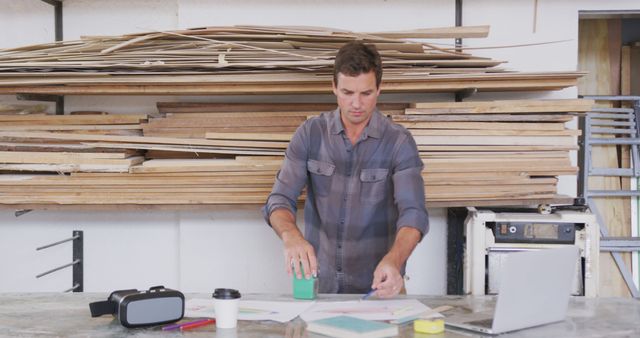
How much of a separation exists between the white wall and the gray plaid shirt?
72 centimetres

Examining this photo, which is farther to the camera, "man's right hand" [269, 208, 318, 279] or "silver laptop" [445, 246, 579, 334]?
"man's right hand" [269, 208, 318, 279]

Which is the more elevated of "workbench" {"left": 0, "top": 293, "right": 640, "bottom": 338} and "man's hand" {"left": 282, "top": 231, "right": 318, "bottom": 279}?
"man's hand" {"left": 282, "top": 231, "right": 318, "bottom": 279}

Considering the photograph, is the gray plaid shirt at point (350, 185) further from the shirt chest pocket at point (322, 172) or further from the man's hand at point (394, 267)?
the man's hand at point (394, 267)

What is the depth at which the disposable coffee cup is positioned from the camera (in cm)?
196

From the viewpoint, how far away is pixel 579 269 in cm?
332

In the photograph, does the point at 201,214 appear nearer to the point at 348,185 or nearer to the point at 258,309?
the point at 348,185

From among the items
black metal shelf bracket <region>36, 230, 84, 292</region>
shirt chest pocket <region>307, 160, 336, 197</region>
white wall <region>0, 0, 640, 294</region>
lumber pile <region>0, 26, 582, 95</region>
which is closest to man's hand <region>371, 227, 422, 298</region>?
shirt chest pocket <region>307, 160, 336, 197</region>

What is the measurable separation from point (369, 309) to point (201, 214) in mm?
1714

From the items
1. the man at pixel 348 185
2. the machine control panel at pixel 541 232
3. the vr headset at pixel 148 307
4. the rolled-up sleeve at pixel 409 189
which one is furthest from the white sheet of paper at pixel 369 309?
the machine control panel at pixel 541 232

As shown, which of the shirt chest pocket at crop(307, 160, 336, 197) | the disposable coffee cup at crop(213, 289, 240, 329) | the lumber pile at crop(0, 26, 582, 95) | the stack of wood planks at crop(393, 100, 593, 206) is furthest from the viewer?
the stack of wood planks at crop(393, 100, 593, 206)

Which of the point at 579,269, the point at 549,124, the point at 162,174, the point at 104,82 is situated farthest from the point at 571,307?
the point at 104,82

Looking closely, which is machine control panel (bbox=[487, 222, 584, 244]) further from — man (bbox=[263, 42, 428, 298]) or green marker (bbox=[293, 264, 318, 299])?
green marker (bbox=[293, 264, 318, 299])

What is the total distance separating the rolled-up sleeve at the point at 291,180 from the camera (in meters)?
2.86

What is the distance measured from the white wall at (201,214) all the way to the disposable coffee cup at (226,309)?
1.73 metres
